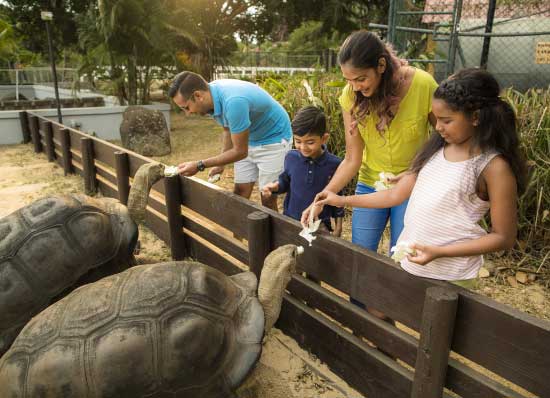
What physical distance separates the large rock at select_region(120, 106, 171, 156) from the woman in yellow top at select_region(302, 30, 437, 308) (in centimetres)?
550

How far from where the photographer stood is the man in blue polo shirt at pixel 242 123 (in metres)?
2.51

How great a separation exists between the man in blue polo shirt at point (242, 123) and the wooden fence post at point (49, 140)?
4.32 metres

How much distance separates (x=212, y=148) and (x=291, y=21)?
10706 millimetres

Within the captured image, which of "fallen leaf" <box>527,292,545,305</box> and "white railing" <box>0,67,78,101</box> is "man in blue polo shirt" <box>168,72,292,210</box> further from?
"white railing" <box>0,67,78,101</box>

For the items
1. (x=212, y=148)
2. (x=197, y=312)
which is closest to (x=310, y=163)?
(x=197, y=312)

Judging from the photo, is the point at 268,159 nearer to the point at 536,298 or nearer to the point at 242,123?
the point at 242,123

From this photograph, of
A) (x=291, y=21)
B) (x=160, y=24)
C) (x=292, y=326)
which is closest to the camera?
(x=292, y=326)

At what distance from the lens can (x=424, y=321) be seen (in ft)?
4.61

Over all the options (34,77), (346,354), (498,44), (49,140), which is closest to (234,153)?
(346,354)

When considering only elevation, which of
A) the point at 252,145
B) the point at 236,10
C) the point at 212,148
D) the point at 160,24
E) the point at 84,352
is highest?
the point at 236,10

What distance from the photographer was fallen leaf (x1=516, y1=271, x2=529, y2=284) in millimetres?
2890

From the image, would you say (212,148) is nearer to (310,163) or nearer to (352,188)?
(352,188)

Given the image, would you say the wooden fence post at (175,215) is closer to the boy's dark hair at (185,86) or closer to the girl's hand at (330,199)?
the boy's dark hair at (185,86)

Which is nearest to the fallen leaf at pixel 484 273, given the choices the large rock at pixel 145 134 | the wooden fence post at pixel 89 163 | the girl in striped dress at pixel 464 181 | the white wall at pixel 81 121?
the girl in striped dress at pixel 464 181
